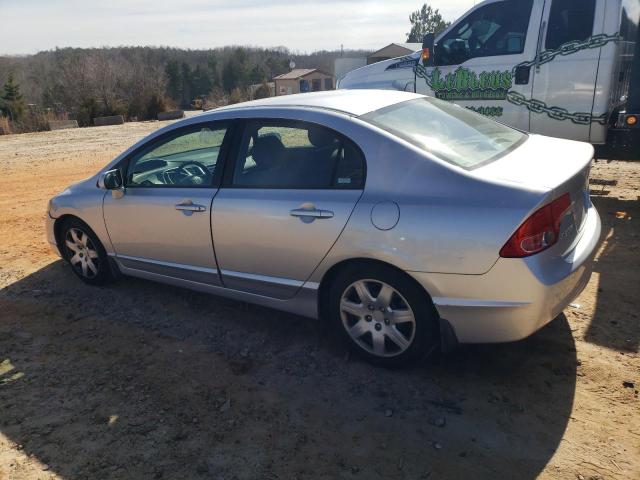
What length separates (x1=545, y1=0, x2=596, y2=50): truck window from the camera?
629cm

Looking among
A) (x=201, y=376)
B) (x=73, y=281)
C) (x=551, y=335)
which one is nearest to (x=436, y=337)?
(x=551, y=335)

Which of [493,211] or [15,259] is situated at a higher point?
[493,211]

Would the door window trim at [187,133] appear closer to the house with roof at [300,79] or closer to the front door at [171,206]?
the front door at [171,206]

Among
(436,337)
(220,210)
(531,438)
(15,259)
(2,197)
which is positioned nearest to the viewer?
(531,438)

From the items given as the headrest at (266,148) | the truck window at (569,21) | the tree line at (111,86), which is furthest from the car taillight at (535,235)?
the tree line at (111,86)

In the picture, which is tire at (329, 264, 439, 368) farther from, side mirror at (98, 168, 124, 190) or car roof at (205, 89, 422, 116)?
side mirror at (98, 168, 124, 190)

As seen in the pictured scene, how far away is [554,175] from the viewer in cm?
292

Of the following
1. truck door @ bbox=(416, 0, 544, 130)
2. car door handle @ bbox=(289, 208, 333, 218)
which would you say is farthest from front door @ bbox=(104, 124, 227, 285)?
truck door @ bbox=(416, 0, 544, 130)

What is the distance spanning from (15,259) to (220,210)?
3.50 metres

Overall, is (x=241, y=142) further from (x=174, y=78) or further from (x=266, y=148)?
(x=174, y=78)

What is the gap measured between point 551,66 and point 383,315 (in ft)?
16.5

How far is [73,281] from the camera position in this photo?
199 inches

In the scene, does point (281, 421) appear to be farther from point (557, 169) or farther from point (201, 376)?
point (557, 169)

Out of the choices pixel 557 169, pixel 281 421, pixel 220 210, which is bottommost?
pixel 281 421
